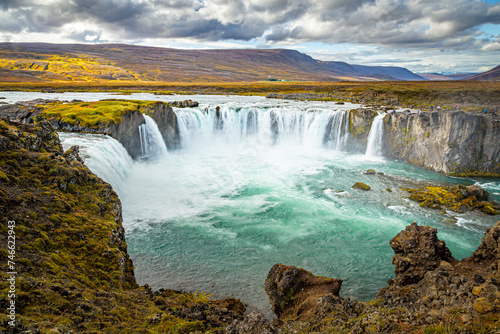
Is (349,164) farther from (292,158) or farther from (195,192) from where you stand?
(195,192)

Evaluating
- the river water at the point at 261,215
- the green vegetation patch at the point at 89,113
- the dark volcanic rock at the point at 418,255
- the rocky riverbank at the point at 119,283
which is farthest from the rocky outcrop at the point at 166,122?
the dark volcanic rock at the point at 418,255

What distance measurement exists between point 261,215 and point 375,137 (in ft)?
79.0

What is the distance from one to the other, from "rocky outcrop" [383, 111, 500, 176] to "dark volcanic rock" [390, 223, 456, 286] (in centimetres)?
2241

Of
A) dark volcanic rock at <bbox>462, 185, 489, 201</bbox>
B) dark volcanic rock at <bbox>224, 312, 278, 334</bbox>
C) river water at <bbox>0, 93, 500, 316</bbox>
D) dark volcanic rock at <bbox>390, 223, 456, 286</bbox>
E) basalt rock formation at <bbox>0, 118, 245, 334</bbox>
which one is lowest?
river water at <bbox>0, 93, 500, 316</bbox>

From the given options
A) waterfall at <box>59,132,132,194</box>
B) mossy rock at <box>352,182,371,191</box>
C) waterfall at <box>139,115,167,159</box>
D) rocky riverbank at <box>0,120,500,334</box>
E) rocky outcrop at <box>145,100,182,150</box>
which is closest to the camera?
rocky riverbank at <box>0,120,500,334</box>

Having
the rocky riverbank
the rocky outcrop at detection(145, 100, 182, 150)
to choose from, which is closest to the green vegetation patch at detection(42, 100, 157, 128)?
the rocky outcrop at detection(145, 100, 182, 150)

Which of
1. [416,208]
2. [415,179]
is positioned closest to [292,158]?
[415,179]

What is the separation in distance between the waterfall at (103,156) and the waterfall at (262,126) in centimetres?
1564

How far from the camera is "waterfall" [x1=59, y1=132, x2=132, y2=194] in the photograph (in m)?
20.7

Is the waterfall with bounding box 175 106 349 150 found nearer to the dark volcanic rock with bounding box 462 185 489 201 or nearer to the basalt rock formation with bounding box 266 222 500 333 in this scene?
the dark volcanic rock with bounding box 462 185 489 201

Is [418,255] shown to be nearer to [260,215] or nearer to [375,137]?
[260,215]

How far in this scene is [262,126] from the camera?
150 feet

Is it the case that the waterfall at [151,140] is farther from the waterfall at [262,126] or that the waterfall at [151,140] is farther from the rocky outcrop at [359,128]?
the rocky outcrop at [359,128]

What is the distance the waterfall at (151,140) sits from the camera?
117 feet
